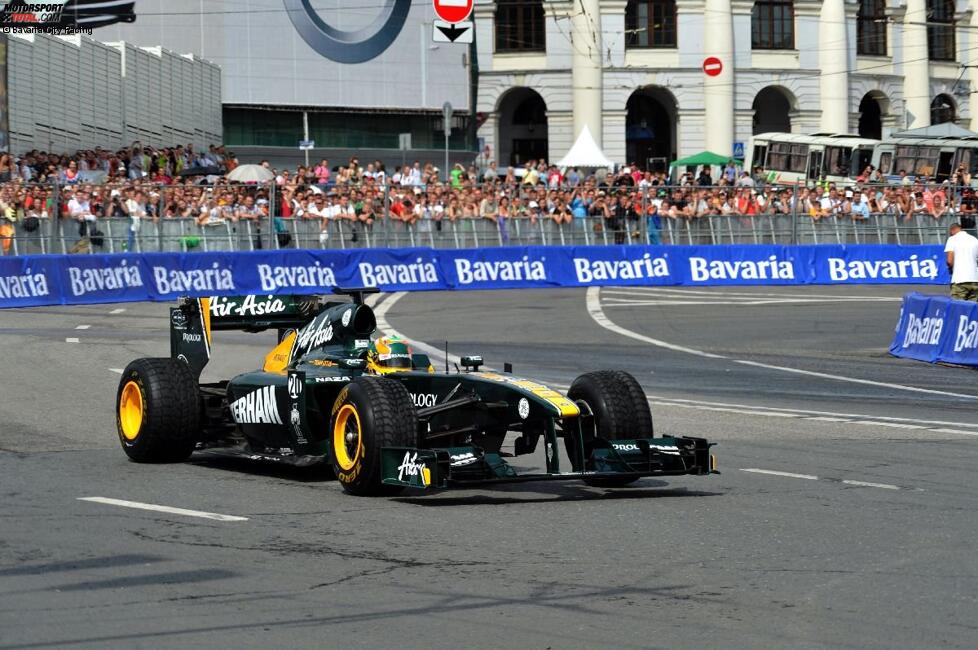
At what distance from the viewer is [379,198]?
109 ft

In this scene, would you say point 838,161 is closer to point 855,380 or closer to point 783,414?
point 855,380

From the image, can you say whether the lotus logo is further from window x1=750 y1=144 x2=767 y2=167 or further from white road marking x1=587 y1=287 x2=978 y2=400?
white road marking x1=587 y1=287 x2=978 y2=400

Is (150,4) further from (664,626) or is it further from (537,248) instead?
(664,626)

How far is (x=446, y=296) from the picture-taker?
31266 millimetres

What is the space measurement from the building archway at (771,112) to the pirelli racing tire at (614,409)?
68.2 m

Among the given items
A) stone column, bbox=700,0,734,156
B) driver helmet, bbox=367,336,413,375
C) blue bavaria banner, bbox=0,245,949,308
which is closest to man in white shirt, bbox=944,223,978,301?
blue bavaria banner, bbox=0,245,949,308

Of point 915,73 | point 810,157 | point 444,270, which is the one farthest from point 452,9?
point 915,73

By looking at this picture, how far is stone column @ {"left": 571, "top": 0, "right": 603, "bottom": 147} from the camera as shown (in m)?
70.8

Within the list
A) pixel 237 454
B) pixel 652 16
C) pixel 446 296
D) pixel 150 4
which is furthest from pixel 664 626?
pixel 652 16

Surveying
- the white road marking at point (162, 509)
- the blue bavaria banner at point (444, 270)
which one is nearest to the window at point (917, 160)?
the blue bavaria banner at point (444, 270)

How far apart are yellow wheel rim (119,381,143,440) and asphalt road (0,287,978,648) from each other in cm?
28

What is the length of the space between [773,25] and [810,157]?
2141 cm

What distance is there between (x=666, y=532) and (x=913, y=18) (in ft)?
230

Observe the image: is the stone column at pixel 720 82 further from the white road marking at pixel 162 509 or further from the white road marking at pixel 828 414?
the white road marking at pixel 162 509
